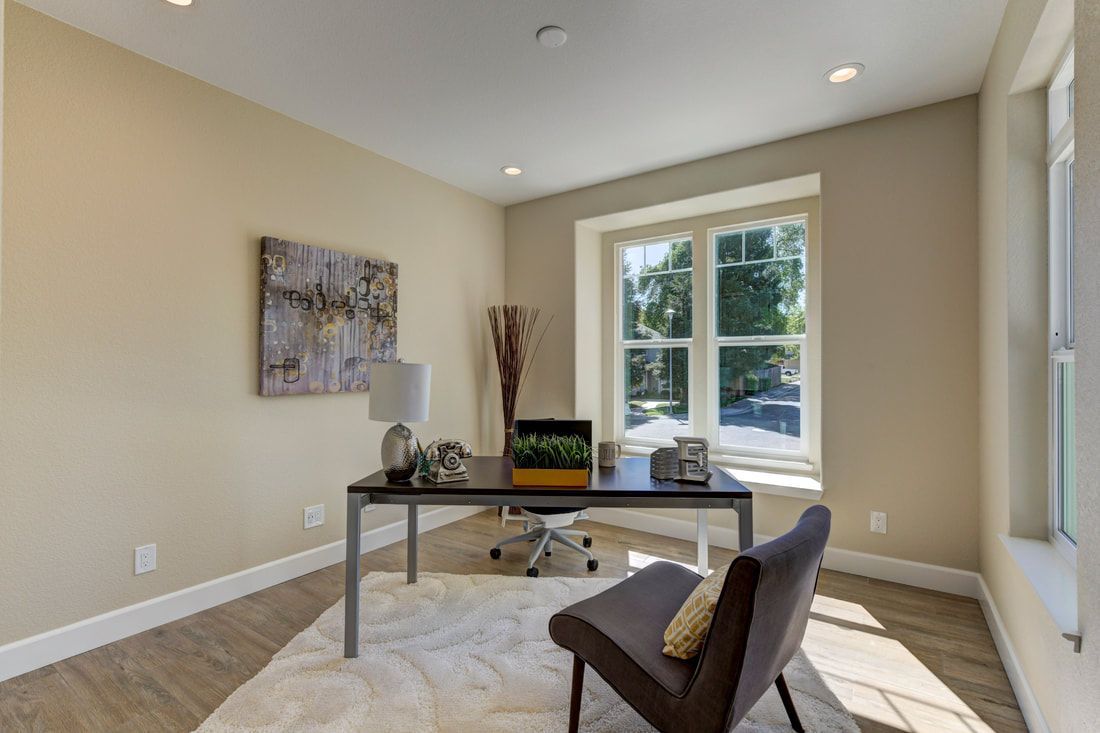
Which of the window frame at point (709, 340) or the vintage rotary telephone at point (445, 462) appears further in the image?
the window frame at point (709, 340)

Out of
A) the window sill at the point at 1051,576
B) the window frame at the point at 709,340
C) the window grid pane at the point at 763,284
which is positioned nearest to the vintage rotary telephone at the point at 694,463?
the window sill at the point at 1051,576

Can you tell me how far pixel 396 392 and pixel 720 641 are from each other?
1.65m

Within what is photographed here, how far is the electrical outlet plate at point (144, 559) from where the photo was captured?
241 centimetres

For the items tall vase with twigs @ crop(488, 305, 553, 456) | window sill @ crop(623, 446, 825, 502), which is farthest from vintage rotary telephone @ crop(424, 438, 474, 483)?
tall vase with twigs @ crop(488, 305, 553, 456)

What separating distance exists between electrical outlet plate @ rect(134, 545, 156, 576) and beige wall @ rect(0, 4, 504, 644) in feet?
0.13

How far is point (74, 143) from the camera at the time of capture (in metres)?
2.22

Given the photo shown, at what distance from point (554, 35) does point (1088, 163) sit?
1911mm

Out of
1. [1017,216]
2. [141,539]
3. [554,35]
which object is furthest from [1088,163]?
[141,539]

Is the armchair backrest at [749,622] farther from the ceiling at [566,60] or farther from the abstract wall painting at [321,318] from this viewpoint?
the abstract wall painting at [321,318]

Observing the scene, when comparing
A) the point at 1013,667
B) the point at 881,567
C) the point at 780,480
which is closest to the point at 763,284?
the point at 780,480

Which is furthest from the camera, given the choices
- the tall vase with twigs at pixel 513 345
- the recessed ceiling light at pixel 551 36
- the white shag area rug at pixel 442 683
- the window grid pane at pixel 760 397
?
the tall vase with twigs at pixel 513 345

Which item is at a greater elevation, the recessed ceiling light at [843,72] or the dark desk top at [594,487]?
the recessed ceiling light at [843,72]

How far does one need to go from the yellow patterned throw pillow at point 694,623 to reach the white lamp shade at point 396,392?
1.37m

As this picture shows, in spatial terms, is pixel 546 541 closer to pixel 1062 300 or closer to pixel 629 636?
pixel 629 636
